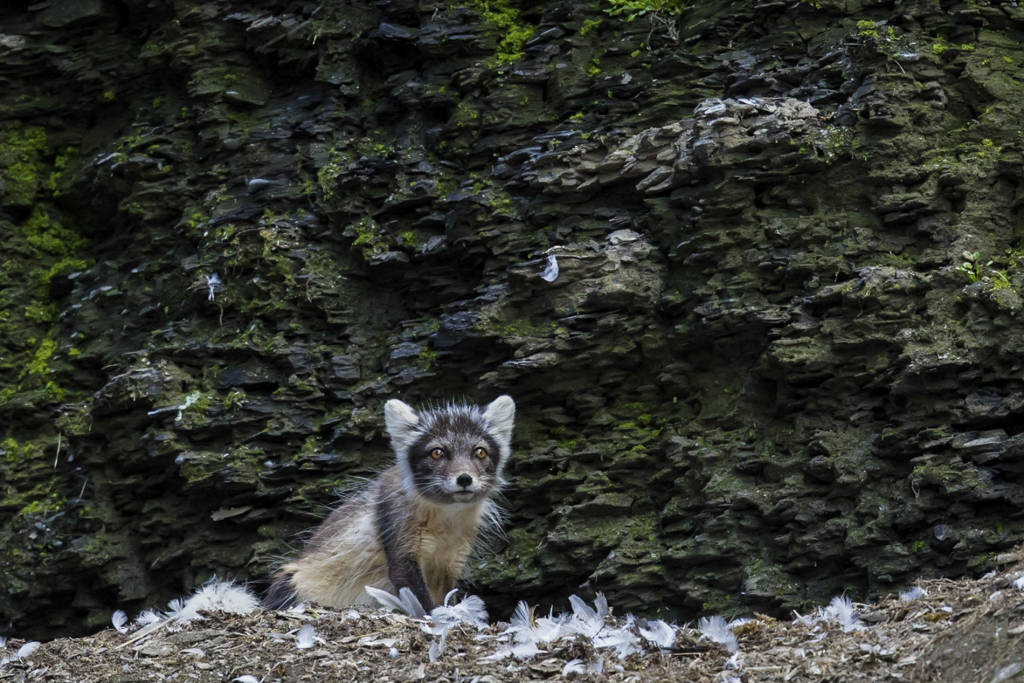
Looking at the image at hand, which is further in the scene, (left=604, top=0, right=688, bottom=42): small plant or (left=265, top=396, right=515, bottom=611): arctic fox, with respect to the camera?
(left=604, top=0, right=688, bottom=42): small plant

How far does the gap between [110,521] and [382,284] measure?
14.1ft

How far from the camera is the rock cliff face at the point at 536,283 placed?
10586 millimetres

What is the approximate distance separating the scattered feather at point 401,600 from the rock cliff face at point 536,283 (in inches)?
111

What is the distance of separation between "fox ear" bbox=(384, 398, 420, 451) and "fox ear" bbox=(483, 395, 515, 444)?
687 mm

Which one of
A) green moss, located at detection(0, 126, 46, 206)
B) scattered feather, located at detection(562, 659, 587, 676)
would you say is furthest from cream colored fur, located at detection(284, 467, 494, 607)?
green moss, located at detection(0, 126, 46, 206)

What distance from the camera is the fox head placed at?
945 centimetres

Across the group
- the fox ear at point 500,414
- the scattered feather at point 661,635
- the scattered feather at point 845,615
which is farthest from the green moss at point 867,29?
the scattered feather at point 661,635

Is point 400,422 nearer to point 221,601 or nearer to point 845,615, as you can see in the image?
point 221,601

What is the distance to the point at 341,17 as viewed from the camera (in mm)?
13797

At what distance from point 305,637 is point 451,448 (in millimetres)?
2523

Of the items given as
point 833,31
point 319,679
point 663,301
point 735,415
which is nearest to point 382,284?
point 663,301

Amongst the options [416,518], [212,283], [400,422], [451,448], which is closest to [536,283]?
[400,422]

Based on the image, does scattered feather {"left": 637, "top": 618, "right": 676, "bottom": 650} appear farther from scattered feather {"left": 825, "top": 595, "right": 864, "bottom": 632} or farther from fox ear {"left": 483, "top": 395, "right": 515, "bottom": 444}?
fox ear {"left": 483, "top": 395, "right": 515, "bottom": 444}

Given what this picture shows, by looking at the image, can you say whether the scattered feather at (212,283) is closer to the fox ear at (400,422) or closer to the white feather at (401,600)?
the fox ear at (400,422)
